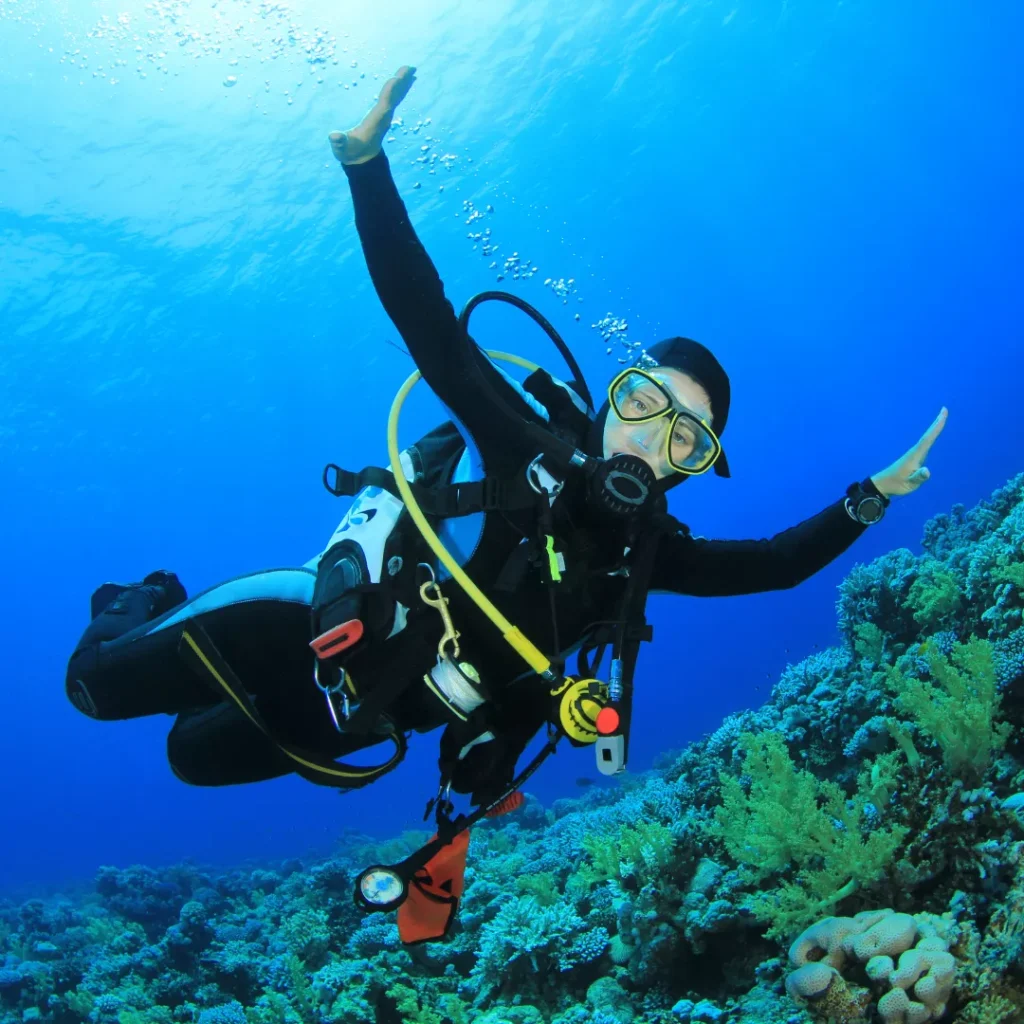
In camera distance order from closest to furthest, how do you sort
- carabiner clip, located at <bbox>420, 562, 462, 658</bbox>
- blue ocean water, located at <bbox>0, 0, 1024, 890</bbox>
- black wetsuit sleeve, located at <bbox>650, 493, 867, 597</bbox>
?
carabiner clip, located at <bbox>420, 562, 462, 658</bbox>, black wetsuit sleeve, located at <bbox>650, 493, 867, 597</bbox>, blue ocean water, located at <bbox>0, 0, 1024, 890</bbox>

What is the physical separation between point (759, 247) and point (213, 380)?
43.9 m

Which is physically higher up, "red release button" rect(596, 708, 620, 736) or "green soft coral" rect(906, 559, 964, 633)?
"green soft coral" rect(906, 559, 964, 633)

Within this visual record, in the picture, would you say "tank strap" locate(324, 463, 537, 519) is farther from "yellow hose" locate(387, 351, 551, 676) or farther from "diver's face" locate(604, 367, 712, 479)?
"diver's face" locate(604, 367, 712, 479)

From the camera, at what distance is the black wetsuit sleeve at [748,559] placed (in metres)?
3.90

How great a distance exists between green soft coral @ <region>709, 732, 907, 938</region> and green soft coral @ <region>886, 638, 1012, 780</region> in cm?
39

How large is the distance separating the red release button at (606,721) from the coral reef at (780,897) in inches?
62.5

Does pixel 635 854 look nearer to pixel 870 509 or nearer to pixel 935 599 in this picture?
pixel 870 509

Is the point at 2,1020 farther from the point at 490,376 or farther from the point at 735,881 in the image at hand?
the point at 490,376

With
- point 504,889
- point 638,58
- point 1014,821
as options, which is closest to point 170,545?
point 638,58

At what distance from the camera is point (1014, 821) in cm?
352

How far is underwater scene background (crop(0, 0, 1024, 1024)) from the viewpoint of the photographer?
4340 mm

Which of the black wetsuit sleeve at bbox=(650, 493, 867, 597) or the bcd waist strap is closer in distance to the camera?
the bcd waist strap

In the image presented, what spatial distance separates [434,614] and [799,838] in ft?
8.86

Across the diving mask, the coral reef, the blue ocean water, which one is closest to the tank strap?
the diving mask
